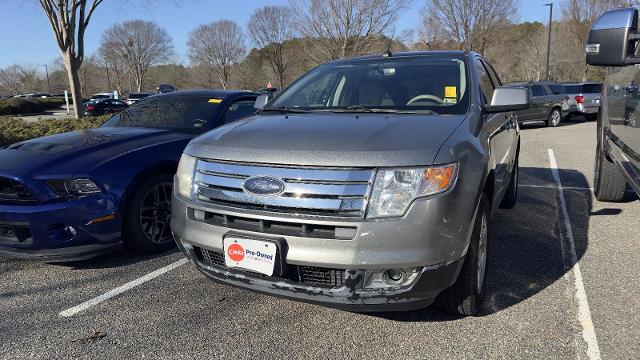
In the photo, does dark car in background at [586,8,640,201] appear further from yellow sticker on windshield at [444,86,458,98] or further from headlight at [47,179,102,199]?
headlight at [47,179,102,199]

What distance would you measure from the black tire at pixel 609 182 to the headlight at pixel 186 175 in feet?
15.5

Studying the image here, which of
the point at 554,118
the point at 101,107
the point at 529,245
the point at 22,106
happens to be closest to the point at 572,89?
the point at 554,118

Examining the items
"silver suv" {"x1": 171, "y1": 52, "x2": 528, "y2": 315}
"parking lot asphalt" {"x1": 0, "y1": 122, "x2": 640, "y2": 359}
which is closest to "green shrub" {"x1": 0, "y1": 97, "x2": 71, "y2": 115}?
"parking lot asphalt" {"x1": 0, "y1": 122, "x2": 640, "y2": 359}

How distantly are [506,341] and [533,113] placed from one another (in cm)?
1545

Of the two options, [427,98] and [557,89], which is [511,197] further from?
[557,89]

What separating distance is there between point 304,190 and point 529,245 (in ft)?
8.85

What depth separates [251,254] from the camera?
8.31 feet

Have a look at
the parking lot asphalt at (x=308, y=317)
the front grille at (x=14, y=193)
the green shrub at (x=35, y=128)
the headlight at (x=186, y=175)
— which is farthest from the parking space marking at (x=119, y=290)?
the green shrub at (x=35, y=128)

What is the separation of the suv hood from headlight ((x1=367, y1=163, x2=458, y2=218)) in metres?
0.05

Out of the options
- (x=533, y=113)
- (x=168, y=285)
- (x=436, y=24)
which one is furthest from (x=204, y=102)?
(x=436, y=24)

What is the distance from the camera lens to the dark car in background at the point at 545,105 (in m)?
16.5

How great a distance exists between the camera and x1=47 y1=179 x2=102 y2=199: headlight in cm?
361

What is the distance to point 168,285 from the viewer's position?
3562 mm

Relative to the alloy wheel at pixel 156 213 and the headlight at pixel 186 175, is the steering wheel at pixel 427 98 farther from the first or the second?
the alloy wheel at pixel 156 213
